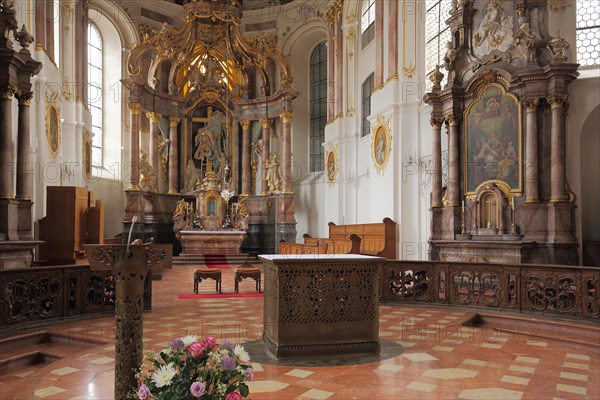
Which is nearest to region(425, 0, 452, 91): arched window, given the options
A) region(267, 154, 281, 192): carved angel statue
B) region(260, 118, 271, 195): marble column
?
region(267, 154, 281, 192): carved angel statue

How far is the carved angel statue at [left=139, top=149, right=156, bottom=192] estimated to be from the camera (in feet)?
67.5

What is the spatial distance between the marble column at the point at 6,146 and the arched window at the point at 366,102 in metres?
11.1

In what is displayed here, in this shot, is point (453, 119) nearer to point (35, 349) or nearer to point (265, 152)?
point (35, 349)

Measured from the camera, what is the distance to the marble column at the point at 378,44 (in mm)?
15883

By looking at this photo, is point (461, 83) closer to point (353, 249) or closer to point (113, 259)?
point (353, 249)

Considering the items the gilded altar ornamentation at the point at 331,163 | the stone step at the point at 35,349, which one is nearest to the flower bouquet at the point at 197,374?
the stone step at the point at 35,349

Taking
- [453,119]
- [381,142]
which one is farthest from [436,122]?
[381,142]

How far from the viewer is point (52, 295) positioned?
25.1 ft

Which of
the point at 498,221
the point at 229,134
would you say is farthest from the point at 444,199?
the point at 229,134

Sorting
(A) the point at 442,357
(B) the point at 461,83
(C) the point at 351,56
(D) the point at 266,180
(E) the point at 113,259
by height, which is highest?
(C) the point at 351,56

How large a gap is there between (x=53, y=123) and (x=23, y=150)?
13.9ft

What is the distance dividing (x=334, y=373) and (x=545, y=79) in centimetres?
847

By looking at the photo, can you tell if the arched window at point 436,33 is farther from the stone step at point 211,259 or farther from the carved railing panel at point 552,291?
the stone step at point 211,259

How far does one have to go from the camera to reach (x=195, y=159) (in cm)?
2247
